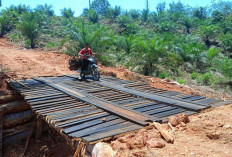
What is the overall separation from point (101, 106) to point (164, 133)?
1.67m

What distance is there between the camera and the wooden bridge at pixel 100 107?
3536 mm

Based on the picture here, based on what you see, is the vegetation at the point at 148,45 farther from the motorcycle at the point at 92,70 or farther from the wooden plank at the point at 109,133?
the wooden plank at the point at 109,133

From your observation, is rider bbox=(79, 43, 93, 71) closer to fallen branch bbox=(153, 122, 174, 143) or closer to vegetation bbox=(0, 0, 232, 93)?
fallen branch bbox=(153, 122, 174, 143)

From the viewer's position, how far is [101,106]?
4.60 metres

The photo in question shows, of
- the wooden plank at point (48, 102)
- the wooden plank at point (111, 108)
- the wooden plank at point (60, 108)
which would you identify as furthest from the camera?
the wooden plank at point (48, 102)

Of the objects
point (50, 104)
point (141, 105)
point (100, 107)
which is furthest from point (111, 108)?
point (50, 104)

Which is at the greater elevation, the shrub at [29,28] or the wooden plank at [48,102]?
the shrub at [29,28]

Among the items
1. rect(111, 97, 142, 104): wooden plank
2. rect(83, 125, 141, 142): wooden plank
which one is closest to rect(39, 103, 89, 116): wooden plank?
rect(111, 97, 142, 104): wooden plank

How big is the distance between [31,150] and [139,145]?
15.9 ft

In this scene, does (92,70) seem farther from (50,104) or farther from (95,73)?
(50,104)

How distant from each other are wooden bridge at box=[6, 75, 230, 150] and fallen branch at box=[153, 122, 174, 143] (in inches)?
6.7

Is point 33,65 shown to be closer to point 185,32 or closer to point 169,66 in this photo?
point 169,66

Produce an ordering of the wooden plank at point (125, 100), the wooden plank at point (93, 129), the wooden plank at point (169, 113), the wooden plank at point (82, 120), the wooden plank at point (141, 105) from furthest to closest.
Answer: the wooden plank at point (125, 100)
the wooden plank at point (141, 105)
the wooden plank at point (169, 113)
the wooden plank at point (82, 120)
the wooden plank at point (93, 129)

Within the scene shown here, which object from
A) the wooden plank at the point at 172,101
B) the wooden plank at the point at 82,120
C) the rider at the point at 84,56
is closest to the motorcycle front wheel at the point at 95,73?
the rider at the point at 84,56
